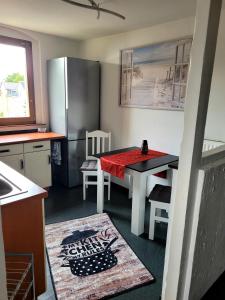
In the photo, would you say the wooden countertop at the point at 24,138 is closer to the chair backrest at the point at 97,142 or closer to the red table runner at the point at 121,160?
the chair backrest at the point at 97,142

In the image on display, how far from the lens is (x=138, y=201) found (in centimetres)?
241

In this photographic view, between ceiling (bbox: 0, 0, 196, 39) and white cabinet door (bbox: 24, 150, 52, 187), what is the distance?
166 cm

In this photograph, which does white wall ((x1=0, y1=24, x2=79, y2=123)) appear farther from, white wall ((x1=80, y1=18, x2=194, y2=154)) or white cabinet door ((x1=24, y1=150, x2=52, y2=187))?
white cabinet door ((x1=24, y1=150, x2=52, y2=187))

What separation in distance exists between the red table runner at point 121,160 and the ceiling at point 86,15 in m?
1.54

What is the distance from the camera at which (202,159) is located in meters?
1.25

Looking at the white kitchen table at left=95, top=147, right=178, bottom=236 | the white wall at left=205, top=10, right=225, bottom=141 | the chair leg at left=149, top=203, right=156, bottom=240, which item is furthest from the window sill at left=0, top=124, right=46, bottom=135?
the white wall at left=205, top=10, right=225, bottom=141

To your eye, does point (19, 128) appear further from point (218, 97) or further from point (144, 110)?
point (218, 97)

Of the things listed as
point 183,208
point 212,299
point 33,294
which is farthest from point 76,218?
point 183,208

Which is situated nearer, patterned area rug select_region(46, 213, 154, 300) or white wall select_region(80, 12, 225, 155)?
patterned area rug select_region(46, 213, 154, 300)

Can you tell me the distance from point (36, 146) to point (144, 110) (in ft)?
5.11

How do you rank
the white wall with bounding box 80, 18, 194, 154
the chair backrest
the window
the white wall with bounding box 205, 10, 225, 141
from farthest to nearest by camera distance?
the chair backrest → the window → the white wall with bounding box 80, 18, 194, 154 → the white wall with bounding box 205, 10, 225, 141

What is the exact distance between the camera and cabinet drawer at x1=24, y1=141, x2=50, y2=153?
3.07 m

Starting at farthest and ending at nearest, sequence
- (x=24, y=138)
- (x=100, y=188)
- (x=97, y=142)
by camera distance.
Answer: (x=97, y=142), (x=24, y=138), (x=100, y=188)

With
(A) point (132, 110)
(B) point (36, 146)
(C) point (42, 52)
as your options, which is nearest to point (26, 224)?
(B) point (36, 146)
